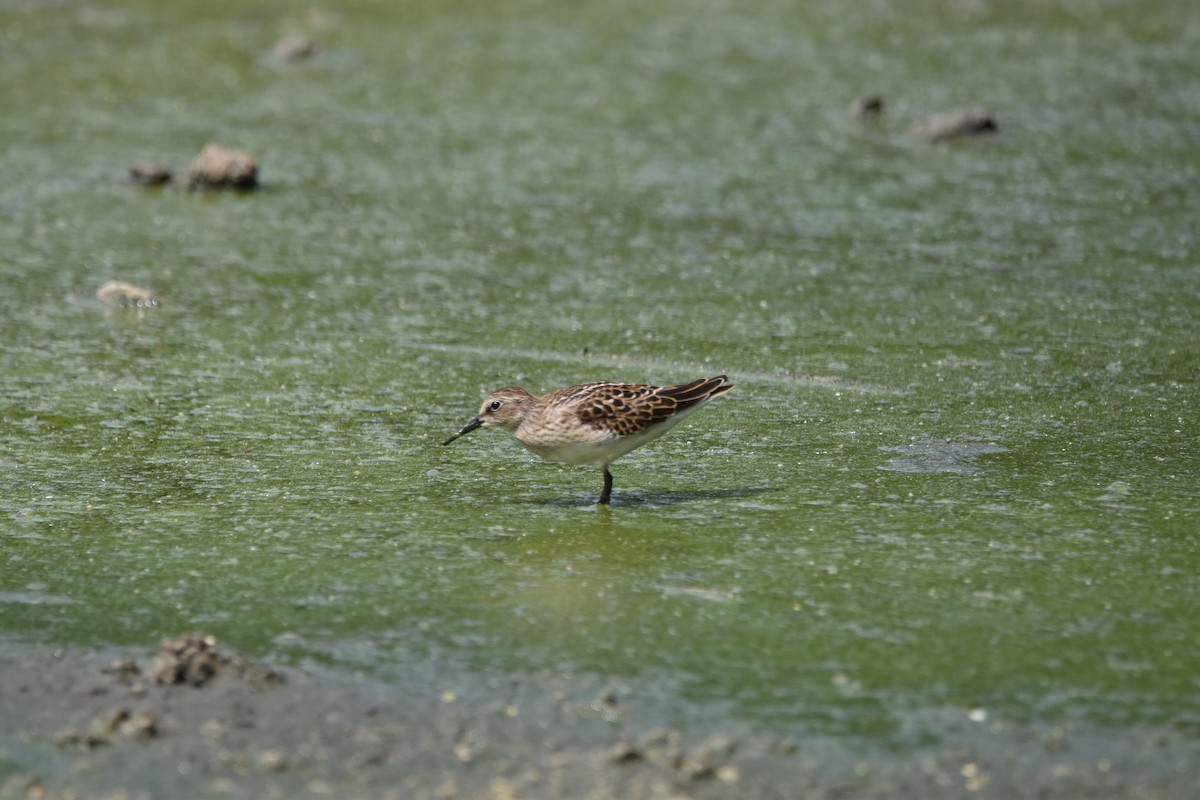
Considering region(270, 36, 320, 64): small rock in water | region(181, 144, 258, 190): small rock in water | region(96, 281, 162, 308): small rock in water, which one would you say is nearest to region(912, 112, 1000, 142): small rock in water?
region(181, 144, 258, 190): small rock in water

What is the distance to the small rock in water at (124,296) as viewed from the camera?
10.0 m

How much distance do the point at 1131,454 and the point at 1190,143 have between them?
259 inches

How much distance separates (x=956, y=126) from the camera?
1349 cm

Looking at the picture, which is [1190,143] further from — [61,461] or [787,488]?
[61,461]

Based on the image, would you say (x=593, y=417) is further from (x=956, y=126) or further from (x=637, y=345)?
(x=956, y=126)

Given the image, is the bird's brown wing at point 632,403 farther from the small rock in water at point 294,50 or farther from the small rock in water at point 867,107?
the small rock in water at point 294,50

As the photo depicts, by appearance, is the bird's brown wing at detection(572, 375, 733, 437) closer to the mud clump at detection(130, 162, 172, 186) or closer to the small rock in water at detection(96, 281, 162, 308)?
the small rock in water at detection(96, 281, 162, 308)

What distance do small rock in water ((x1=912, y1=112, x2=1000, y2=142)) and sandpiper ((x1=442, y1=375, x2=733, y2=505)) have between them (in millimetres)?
6911

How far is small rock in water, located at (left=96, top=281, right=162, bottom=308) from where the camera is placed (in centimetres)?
1003

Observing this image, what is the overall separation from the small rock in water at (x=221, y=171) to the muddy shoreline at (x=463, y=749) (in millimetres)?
7389

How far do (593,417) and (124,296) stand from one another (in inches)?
166

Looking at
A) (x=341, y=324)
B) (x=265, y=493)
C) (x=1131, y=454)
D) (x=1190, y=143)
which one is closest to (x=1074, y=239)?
(x=1190, y=143)

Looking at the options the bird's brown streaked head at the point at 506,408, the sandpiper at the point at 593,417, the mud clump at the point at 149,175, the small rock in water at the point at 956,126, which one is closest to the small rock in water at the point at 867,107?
the small rock in water at the point at 956,126

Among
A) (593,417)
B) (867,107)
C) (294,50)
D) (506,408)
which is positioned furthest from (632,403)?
(294,50)
